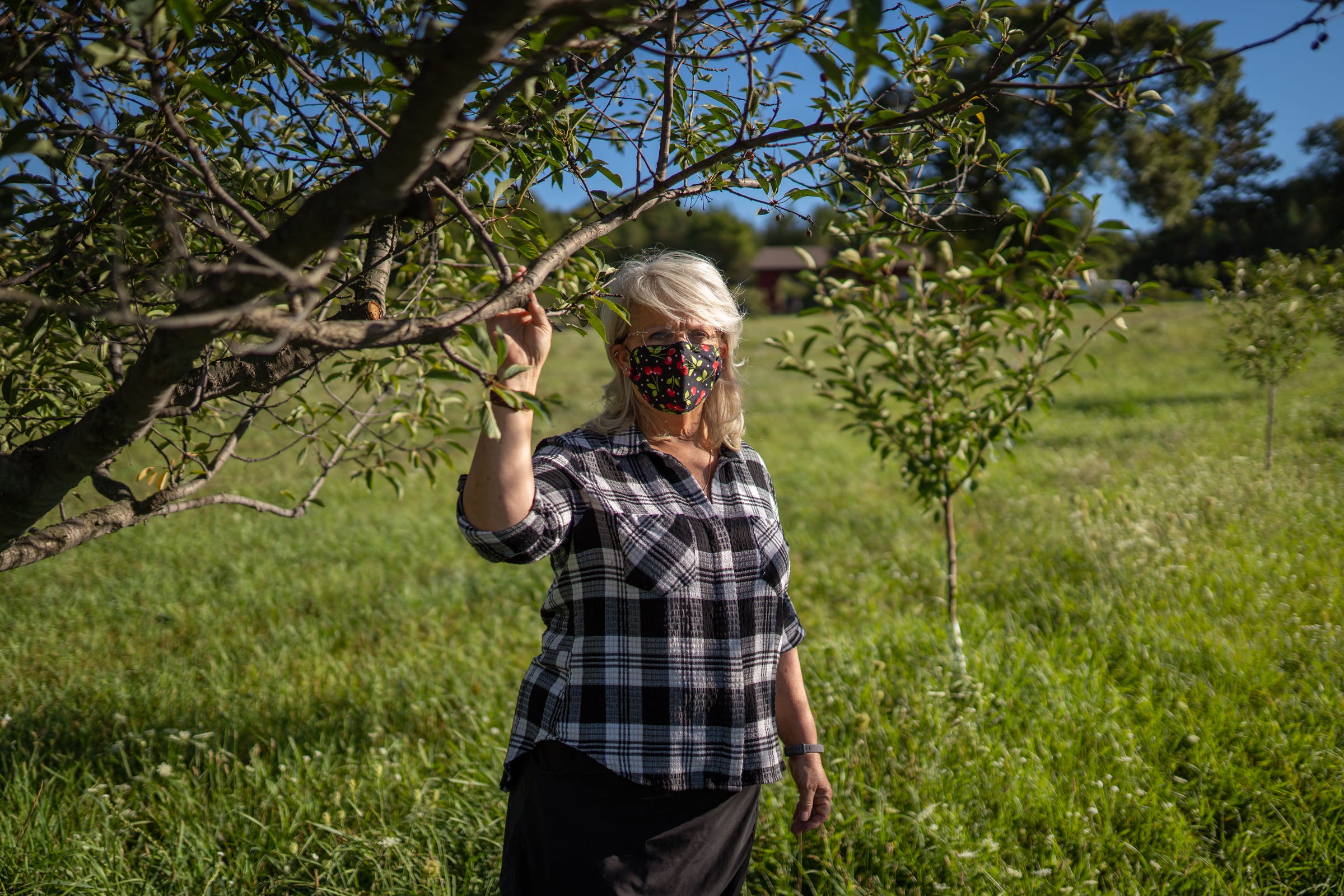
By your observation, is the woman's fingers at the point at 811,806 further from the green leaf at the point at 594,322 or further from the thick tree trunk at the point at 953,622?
the thick tree trunk at the point at 953,622

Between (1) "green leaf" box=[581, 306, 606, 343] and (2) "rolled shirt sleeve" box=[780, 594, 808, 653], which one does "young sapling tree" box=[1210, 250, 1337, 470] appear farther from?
(1) "green leaf" box=[581, 306, 606, 343]

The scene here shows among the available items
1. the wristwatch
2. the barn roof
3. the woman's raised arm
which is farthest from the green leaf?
the barn roof

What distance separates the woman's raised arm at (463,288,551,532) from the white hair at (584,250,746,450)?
479 millimetres

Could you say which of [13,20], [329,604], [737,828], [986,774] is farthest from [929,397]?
[329,604]

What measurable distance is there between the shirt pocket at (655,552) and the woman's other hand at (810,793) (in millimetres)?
708

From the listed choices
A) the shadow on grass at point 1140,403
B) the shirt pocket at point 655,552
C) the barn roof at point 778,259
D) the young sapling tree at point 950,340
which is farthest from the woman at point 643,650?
the barn roof at point 778,259

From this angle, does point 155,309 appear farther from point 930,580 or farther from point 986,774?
point 930,580

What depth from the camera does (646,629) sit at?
1643 millimetres

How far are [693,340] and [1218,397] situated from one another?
12.4 metres

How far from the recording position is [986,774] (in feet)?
9.00

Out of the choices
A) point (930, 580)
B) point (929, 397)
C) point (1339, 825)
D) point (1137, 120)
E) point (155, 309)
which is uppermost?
point (1137, 120)

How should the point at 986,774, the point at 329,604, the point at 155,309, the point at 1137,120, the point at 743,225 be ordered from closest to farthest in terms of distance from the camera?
the point at 1137,120 → the point at 155,309 → the point at 986,774 → the point at 329,604 → the point at 743,225

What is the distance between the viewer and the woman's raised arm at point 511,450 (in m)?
1.37

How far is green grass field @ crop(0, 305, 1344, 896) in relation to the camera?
2.42 m
